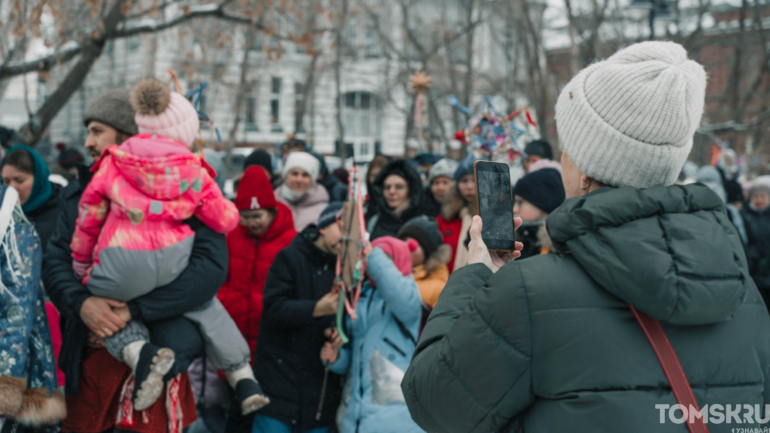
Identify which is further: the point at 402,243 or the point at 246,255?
the point at 246,255

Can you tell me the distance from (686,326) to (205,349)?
8.02 feet

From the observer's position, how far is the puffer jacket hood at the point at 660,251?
54.3 inches

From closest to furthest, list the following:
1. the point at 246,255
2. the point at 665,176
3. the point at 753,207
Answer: the point at 665,176, the point at 246,255, the point at 753,207

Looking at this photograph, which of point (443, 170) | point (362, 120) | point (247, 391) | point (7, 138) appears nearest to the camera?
point (247, 391)

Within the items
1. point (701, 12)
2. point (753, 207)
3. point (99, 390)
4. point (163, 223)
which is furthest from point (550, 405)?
point (701, 12)

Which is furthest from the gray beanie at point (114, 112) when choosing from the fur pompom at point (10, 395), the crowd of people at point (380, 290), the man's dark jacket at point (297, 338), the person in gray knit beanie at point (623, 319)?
the person in gray knit beanie at point (623, 319)

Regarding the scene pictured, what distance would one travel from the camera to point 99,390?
3053 mm

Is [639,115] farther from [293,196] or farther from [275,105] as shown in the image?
[275,105]

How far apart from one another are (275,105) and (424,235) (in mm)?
25264

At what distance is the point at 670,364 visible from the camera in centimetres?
143

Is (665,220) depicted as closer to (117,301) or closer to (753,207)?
(117,301)

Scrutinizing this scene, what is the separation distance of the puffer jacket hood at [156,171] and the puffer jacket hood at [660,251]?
1982 mm

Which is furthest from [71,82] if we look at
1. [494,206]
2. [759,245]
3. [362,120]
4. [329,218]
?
[362,120]

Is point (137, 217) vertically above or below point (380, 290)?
above
